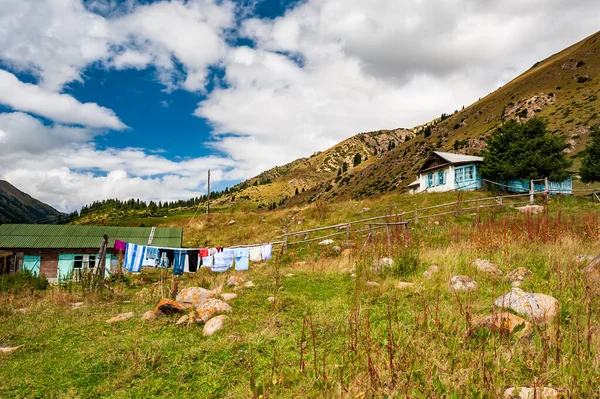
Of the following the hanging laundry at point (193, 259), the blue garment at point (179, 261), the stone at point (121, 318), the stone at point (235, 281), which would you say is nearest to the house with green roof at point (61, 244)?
the blue garment at point (179, 261)

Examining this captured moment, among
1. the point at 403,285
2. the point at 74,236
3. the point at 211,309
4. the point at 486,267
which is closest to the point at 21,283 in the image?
the point at 211,309

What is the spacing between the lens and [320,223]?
23328 mm

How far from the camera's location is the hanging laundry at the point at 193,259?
16.8 meters

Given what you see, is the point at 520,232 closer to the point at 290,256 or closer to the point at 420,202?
the point at 290,256

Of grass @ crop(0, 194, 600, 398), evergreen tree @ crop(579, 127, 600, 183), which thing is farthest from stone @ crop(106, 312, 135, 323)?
evergreen tree @ crop(579, 127, 600, 183)

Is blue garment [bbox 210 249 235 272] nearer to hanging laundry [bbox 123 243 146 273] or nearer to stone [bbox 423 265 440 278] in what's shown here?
hanging laundry [bbox 123 243 146 273]

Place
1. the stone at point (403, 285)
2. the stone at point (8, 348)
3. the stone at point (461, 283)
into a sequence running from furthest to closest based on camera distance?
1. the stone at point (403, 285)
2. the stone at point (461, 283)
3. the stone at point (8, 348)

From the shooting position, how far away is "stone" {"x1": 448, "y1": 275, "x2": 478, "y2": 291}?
606 cm

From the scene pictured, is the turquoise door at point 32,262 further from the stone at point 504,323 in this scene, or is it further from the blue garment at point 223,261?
the stone at point 504,323

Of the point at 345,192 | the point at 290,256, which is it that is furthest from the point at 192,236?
the point at 345,192

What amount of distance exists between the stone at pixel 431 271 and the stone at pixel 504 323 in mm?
3254

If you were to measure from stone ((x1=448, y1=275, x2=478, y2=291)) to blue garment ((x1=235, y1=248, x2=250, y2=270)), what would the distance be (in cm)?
1147

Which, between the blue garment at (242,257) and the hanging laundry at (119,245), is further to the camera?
the blue garment at (242,257)

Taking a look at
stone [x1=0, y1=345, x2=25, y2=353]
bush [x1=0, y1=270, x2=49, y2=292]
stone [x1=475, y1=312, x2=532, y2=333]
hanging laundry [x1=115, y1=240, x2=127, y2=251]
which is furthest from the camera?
hanging laundry [x1=115, y1=240, x2=127, y2=251]
